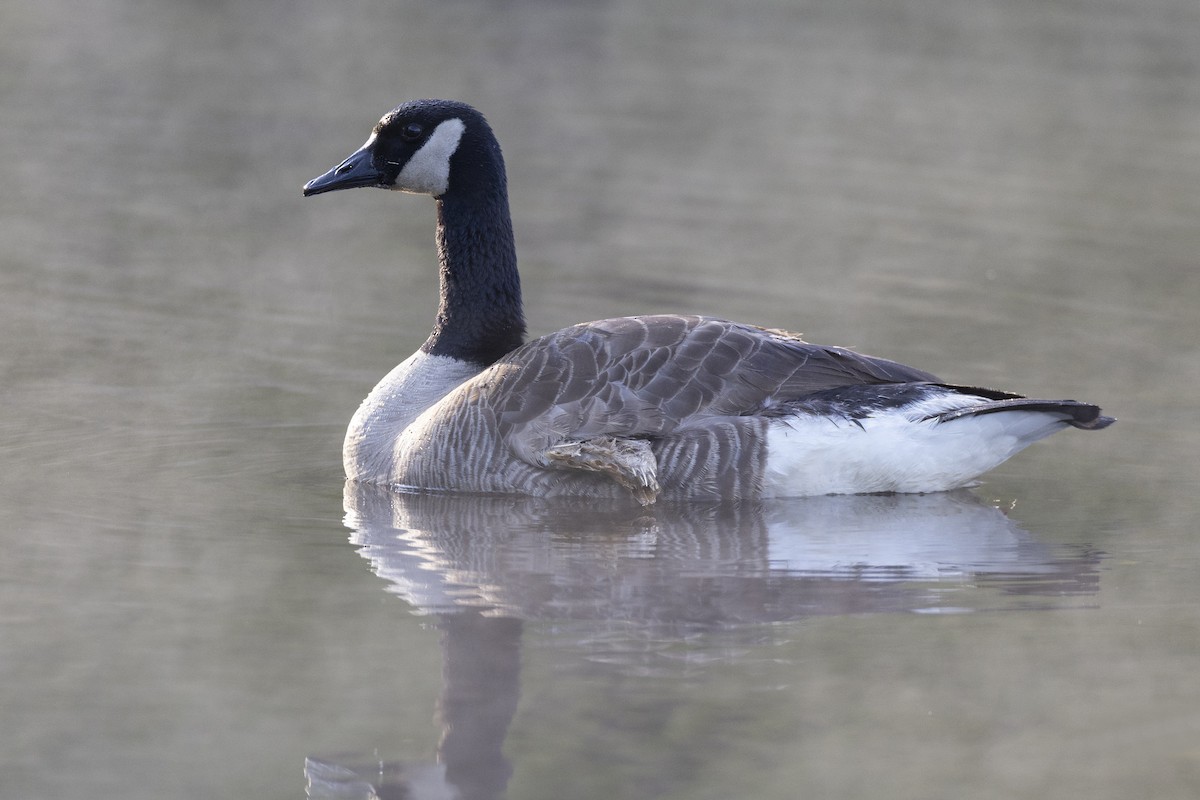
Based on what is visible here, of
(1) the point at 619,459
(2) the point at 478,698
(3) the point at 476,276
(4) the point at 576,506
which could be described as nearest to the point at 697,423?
(1) the point at 619,459

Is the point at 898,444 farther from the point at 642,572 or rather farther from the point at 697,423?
the point at 642,572

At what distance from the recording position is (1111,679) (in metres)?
6.36

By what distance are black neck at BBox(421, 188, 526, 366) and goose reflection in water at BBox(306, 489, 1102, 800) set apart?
3.45 ft

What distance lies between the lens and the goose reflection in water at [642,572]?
632cm

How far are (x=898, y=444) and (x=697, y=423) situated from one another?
1.05 m

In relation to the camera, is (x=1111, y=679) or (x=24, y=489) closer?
(x=1111, y=679)

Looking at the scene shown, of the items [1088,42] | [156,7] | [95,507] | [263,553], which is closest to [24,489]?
[95,507]

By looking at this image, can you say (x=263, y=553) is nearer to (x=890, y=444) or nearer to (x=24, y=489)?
(x=24, y=489)

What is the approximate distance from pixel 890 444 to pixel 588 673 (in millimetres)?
2903

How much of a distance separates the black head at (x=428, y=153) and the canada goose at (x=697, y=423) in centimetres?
45

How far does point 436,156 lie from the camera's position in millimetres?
9477

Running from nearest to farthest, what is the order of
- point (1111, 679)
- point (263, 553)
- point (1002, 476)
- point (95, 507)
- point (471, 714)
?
point (471, 714)
point (1111, 679)
point (263, 553)
point (95, 507)
point (1002, 476)

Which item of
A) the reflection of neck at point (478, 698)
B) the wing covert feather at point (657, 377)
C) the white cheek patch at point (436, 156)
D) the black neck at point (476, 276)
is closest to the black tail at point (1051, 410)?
the wing covert feather at point (657, 377)

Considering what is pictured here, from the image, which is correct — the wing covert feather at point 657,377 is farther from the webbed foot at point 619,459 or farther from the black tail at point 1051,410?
the black tail at point 1051,410
